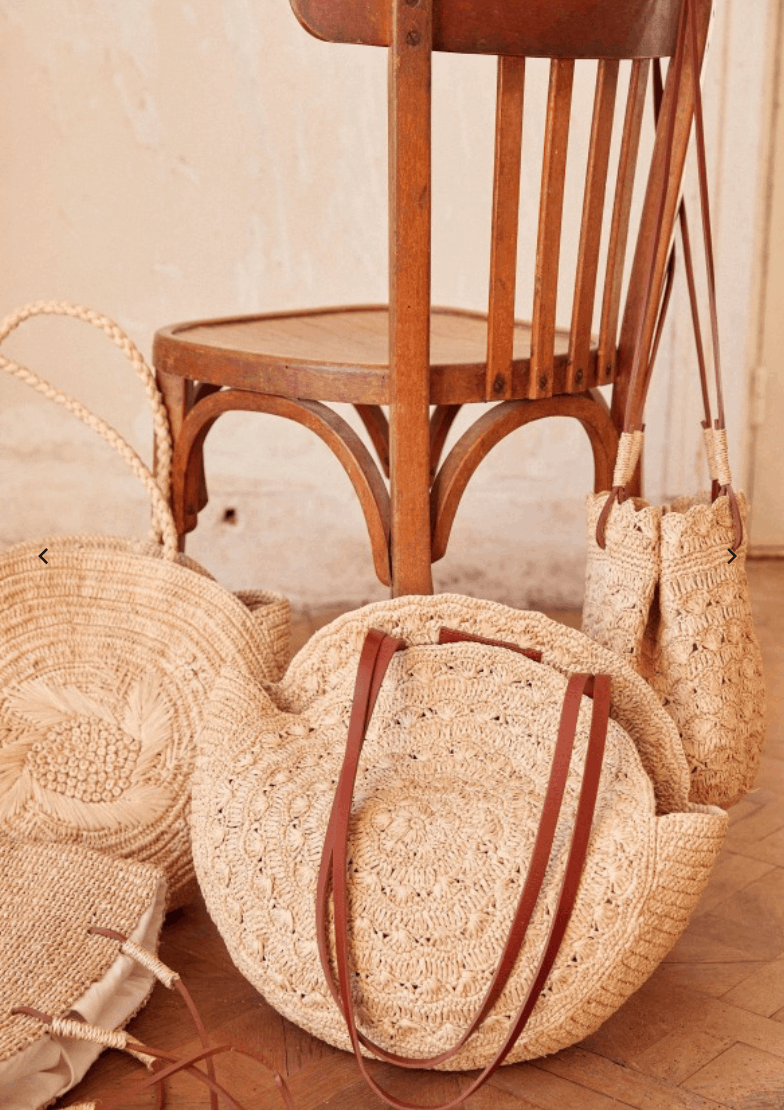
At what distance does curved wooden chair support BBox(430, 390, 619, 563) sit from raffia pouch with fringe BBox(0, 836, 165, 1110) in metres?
0.45

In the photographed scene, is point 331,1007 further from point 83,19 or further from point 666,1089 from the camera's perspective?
point 83,19

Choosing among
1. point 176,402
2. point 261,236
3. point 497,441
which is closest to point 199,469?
point 176,402

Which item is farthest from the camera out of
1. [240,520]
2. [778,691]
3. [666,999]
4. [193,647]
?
[240,520]

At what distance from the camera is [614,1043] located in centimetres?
116

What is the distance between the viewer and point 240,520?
2.51 metres

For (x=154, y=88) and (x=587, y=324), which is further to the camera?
(x=154, y=88)

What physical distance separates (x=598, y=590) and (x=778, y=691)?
2.83 feet

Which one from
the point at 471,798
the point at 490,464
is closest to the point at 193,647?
the point at 471,798

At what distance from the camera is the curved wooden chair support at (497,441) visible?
4.29 feet

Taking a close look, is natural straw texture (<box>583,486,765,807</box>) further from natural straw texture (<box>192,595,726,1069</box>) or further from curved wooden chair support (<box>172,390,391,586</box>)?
curved wooden chair support (<box>172,390,391,586</box>)

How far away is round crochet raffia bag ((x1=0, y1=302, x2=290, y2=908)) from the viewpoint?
132cm

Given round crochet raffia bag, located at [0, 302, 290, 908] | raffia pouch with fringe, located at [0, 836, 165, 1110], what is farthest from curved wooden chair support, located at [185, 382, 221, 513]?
raffia pouch with fringe, located at [0, 836, 165, 1110]

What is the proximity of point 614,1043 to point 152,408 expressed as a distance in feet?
2.69

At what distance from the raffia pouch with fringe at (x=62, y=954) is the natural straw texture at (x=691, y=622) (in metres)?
0.52
